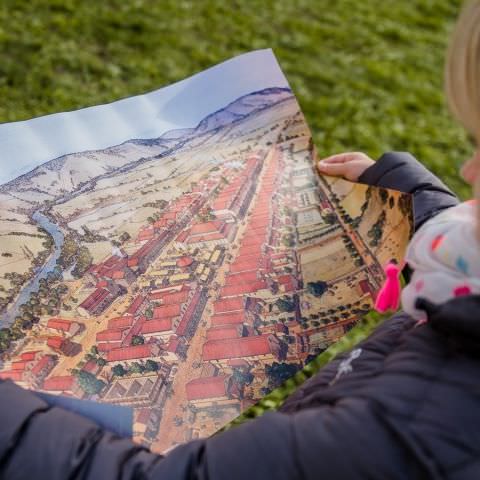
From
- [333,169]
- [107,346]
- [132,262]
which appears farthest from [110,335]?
[333,169]

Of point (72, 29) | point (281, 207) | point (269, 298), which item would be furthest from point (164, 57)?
point (269, 298)

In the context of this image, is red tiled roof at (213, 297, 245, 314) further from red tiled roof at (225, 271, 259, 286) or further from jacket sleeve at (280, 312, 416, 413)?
jacket sleeve at (280, 312, 416, 413)

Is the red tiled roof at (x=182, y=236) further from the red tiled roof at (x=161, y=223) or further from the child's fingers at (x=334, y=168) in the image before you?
the child's fingers at (x=334, y=168)

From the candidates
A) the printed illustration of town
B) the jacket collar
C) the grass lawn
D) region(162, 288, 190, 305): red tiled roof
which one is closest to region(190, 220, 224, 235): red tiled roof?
the printed illustration of town

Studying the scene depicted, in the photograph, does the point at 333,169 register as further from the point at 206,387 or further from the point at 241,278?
the point at 206,387

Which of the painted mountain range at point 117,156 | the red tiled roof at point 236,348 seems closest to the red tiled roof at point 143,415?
the red tiled roof at point 236,348
